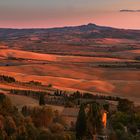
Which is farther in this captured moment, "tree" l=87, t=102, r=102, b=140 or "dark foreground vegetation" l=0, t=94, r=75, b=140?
"tree" l=87, t=102, r=102, b=140

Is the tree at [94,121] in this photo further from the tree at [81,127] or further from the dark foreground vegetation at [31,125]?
the dark foreground vegetation at [31,125]

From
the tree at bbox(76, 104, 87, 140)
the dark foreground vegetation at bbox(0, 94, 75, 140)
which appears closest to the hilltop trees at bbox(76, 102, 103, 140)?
the tree at bbox(76, 104, 87, 140)

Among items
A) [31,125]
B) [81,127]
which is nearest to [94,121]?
[81,127]

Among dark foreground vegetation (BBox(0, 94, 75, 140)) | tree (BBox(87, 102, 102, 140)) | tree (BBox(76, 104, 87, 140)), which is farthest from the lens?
tree (BBox(87, 102, 102, 140))

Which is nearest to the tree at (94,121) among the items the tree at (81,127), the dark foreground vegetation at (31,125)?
the tree at (81,127)

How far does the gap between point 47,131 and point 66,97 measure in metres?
20.5

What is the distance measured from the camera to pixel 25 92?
47.1m

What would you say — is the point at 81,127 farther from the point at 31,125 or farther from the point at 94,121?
the point at 31,125

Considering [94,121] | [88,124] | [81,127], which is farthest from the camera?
[94,121]

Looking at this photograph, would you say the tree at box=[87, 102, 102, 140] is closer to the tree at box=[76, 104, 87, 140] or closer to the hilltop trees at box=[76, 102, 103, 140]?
the hilltop trees at box=[76, 102, 103, 140]

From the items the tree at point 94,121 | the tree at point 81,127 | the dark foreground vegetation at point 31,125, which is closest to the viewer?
the dark foreground vegetation at point 31,125

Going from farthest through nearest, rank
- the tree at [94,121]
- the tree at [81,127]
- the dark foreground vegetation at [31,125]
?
the tree at [94,121]
the tree at [81,127]
the dark foreground vegetation at [31,125]

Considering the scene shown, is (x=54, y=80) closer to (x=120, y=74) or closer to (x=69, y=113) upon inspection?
(x=120, y=74)

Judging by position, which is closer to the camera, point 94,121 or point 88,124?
point 88,124
